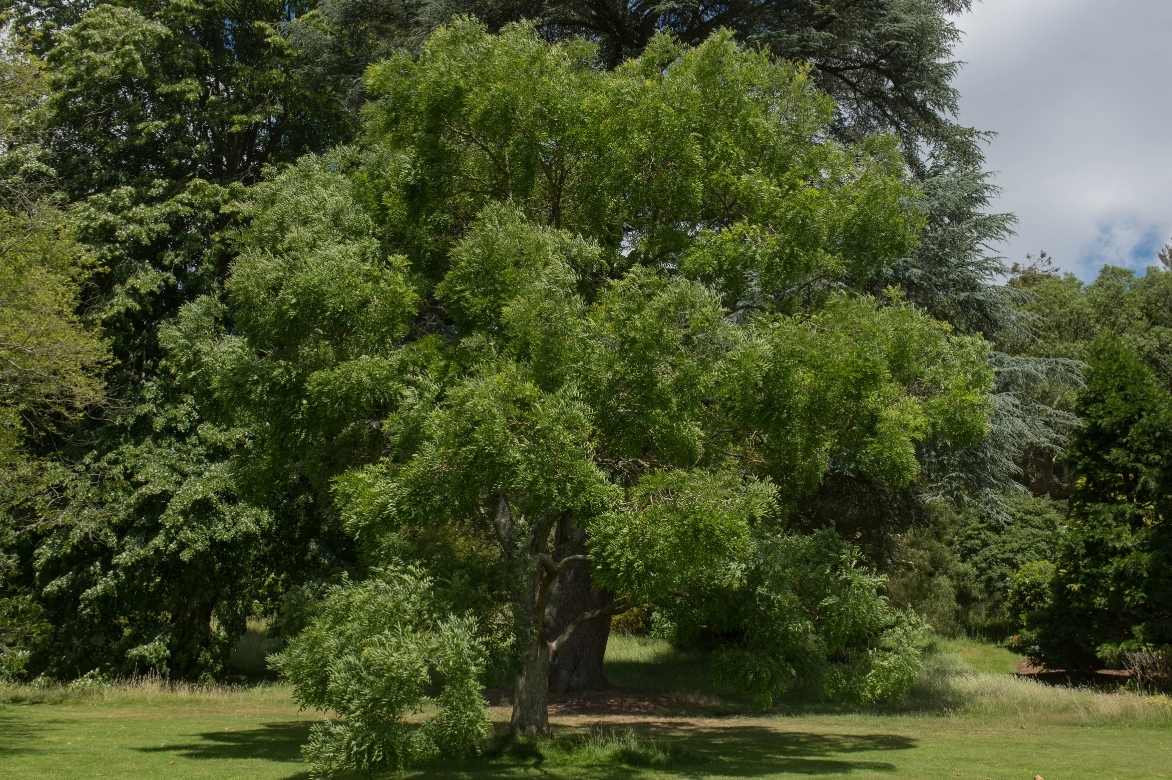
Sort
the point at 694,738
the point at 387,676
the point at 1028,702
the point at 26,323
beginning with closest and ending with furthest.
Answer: the point at 387,676
the point at 26,323
the point at 694,738
the point at 1028,702

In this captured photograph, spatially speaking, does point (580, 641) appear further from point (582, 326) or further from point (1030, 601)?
point (1030, 601)

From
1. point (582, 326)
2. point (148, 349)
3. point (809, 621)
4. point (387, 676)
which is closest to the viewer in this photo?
point (387, 676)

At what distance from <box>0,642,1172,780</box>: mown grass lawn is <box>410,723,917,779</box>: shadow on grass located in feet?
0.10

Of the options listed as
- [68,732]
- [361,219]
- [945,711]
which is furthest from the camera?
[945,711]

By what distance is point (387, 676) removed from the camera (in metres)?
9.59

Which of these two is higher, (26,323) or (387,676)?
(26,323)

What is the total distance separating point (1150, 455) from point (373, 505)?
19389 millimetres

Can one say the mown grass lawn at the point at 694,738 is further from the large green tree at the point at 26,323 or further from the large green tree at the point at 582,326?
the large green tree at the point at 26,323

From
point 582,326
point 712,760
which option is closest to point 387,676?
point 582,326

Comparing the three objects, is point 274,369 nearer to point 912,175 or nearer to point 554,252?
point 554,252

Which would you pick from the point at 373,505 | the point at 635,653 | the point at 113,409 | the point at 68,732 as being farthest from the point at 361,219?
the point at 635,653

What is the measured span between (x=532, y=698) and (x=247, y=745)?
4420 millimetres

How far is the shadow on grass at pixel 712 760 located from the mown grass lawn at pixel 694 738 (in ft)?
0.10

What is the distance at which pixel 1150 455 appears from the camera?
23516 mm
